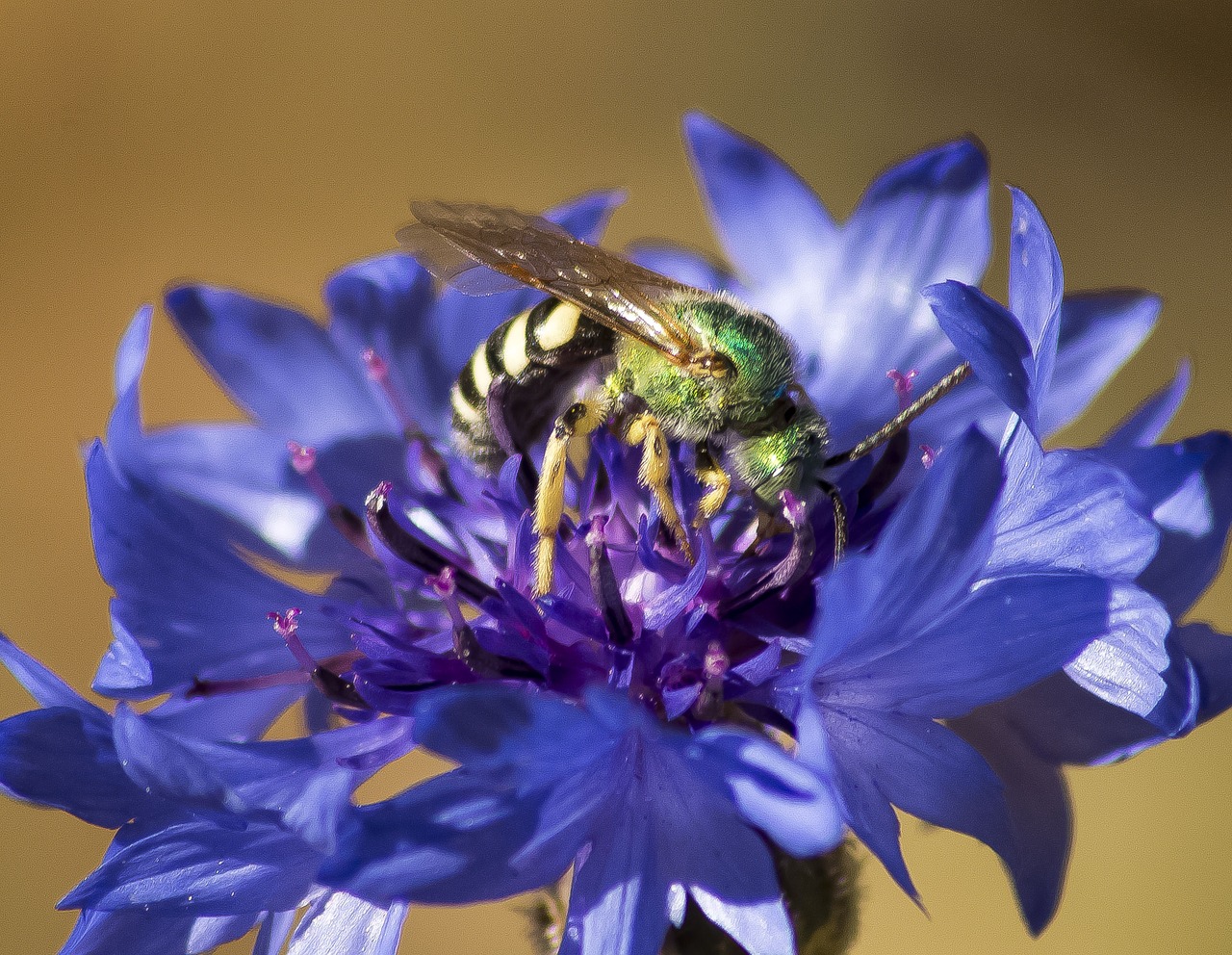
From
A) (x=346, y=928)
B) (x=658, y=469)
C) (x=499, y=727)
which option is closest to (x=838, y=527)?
(x=658, y=469)

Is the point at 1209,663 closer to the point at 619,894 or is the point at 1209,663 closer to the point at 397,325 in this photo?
the point at 619,894

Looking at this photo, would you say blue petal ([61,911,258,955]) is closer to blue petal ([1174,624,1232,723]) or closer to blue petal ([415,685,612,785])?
blue petal ([415,685,612,785])

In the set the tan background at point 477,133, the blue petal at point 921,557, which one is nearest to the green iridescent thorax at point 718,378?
the blue petal at point 921,557

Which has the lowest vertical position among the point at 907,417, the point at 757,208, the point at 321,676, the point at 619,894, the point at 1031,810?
the point at 1031,810

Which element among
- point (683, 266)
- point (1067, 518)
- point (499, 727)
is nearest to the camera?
point (499, 727)

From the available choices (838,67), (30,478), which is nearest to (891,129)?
(838,67)

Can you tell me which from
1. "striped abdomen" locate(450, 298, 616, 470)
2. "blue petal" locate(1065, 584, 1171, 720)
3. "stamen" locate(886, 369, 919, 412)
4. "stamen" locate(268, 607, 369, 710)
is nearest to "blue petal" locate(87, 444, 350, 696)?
"stamen" locate(268, 607, 369, 710)
